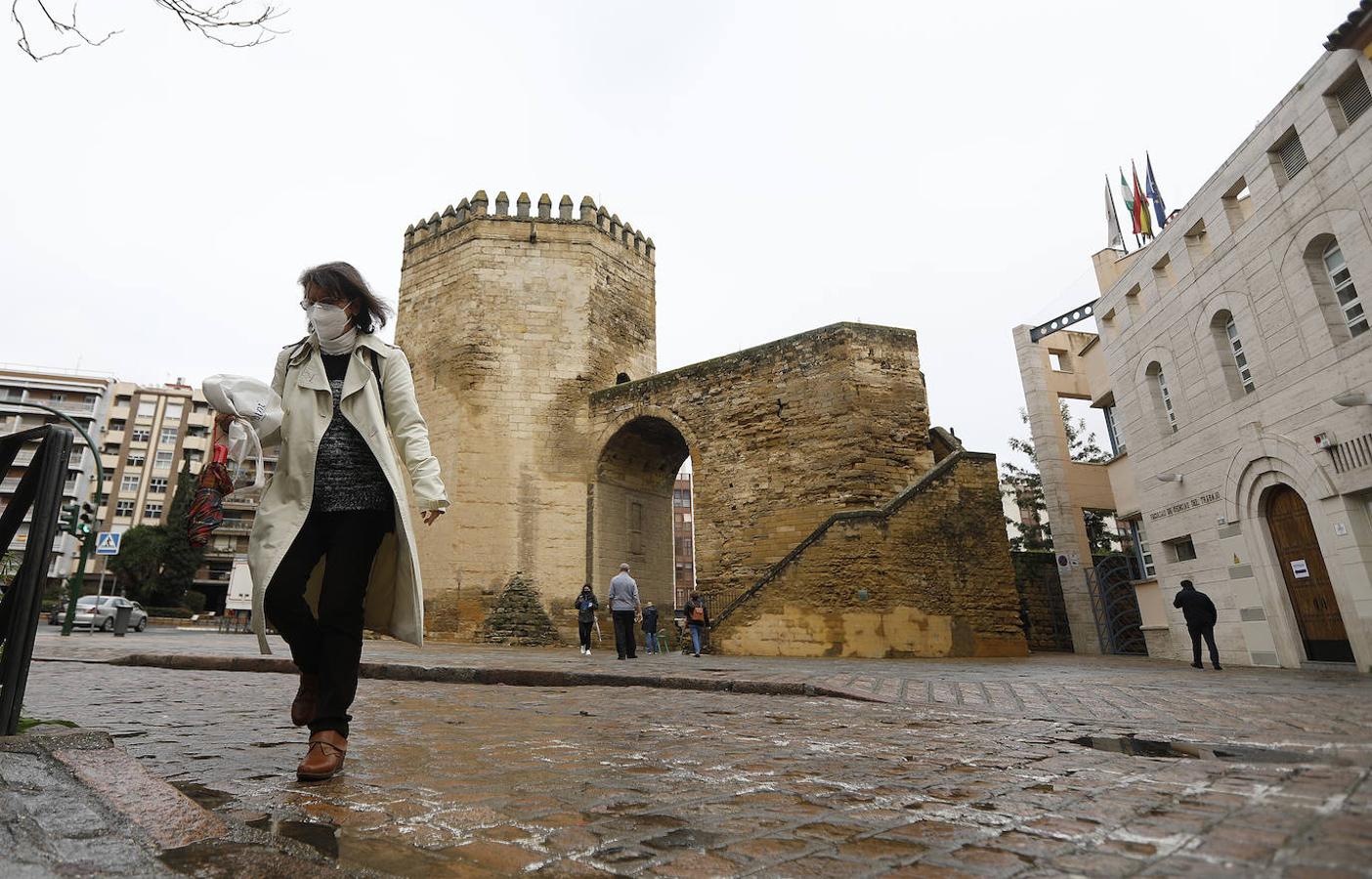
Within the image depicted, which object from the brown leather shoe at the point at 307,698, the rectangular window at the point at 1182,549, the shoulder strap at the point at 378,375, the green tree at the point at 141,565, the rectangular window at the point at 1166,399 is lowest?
the brown leather shoe at the point at 307,698

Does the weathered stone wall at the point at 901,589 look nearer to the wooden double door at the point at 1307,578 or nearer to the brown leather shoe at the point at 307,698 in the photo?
the wooden double door at the point at 1307,578

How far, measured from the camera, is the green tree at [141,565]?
41406 millimetres

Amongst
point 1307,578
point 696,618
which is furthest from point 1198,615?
point 696,618

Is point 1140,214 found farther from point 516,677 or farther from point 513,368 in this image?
point 516,677

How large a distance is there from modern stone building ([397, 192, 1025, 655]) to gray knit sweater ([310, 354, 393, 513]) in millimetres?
10403

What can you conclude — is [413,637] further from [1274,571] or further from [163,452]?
[163,452]

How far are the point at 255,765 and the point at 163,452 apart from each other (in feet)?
220

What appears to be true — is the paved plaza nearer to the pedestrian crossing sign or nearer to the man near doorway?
the man near doorway

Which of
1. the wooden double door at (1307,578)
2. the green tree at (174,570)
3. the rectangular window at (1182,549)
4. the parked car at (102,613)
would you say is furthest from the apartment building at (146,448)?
the wooden double door at (1307,578)

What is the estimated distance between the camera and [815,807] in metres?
2.06

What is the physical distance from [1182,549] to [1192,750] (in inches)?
504

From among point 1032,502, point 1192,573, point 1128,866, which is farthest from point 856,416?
point 1032,502

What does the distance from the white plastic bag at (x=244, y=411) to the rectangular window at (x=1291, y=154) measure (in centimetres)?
1296

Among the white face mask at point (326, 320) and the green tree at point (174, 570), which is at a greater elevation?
the green tree at point (174, 570)
